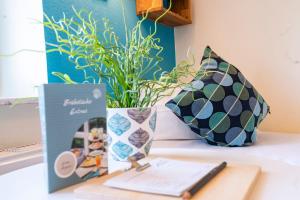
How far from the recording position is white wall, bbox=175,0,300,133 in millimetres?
1626

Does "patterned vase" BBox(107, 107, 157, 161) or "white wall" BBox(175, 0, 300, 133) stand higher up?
"white wall" BBox(175, 0, 300, 133)

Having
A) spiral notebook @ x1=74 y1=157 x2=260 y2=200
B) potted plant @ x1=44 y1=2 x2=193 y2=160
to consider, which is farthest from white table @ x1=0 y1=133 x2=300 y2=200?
potted plant @ x1=44 y1=2 x2=193 y2=160

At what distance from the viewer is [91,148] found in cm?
59

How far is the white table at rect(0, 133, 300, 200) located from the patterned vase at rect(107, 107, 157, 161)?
0.12m

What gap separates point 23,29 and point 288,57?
1.42m

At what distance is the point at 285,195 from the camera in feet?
1.58

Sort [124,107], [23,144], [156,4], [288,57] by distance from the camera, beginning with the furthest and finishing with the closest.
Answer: [288,57]
[156,4]
[23,144]
[124,107]

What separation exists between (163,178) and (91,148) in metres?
0.17

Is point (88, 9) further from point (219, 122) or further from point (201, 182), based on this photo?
point (201, 182)

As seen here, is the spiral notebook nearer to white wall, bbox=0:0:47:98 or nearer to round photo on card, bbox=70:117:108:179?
round photo on card, bbox=70:117:108:179

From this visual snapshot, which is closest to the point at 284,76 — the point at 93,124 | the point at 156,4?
the point at 156,4

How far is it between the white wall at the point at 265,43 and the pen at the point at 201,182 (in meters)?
1.23

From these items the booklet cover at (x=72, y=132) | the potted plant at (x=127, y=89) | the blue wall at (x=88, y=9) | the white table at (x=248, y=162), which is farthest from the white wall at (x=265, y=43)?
the booklet cover at (x=72, y=132)

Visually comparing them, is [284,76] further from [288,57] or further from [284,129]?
[284,129]
